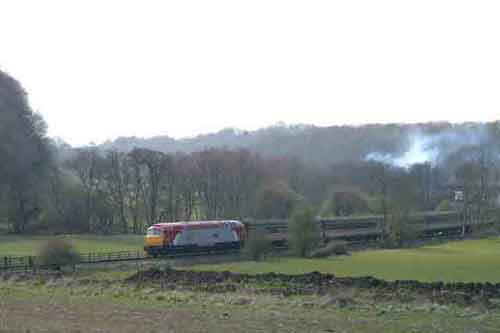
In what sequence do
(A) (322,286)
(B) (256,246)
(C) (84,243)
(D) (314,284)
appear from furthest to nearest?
(C) (84,243) < (B) (256,246) < (D) (314,284) < (A) (322,286)

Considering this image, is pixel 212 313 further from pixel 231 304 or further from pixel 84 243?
pixel 84 243

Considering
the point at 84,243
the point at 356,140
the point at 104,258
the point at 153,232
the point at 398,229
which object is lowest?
the point at 104,258

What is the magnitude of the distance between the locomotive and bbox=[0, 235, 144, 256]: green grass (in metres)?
6.49

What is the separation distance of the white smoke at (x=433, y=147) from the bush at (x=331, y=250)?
188ft

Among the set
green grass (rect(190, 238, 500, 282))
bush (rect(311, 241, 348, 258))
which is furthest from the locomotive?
bush (rect(311, 241, 348, 258))

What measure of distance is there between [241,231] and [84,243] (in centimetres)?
1513

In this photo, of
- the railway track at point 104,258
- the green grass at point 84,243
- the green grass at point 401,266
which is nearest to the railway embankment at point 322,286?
the green grass at point 401,266

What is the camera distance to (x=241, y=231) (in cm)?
5566

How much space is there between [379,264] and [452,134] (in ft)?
274

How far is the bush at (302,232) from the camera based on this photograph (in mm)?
53906

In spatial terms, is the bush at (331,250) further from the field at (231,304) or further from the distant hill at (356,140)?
the distant hill at (356,140)

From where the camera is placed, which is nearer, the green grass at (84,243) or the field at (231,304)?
the field at (231,304)

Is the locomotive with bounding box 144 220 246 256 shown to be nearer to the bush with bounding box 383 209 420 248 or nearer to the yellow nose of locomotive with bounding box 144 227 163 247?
the yellow nose of locomotive with bounding box 144 227 163 247

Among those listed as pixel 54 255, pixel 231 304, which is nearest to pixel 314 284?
pixel 231 304
